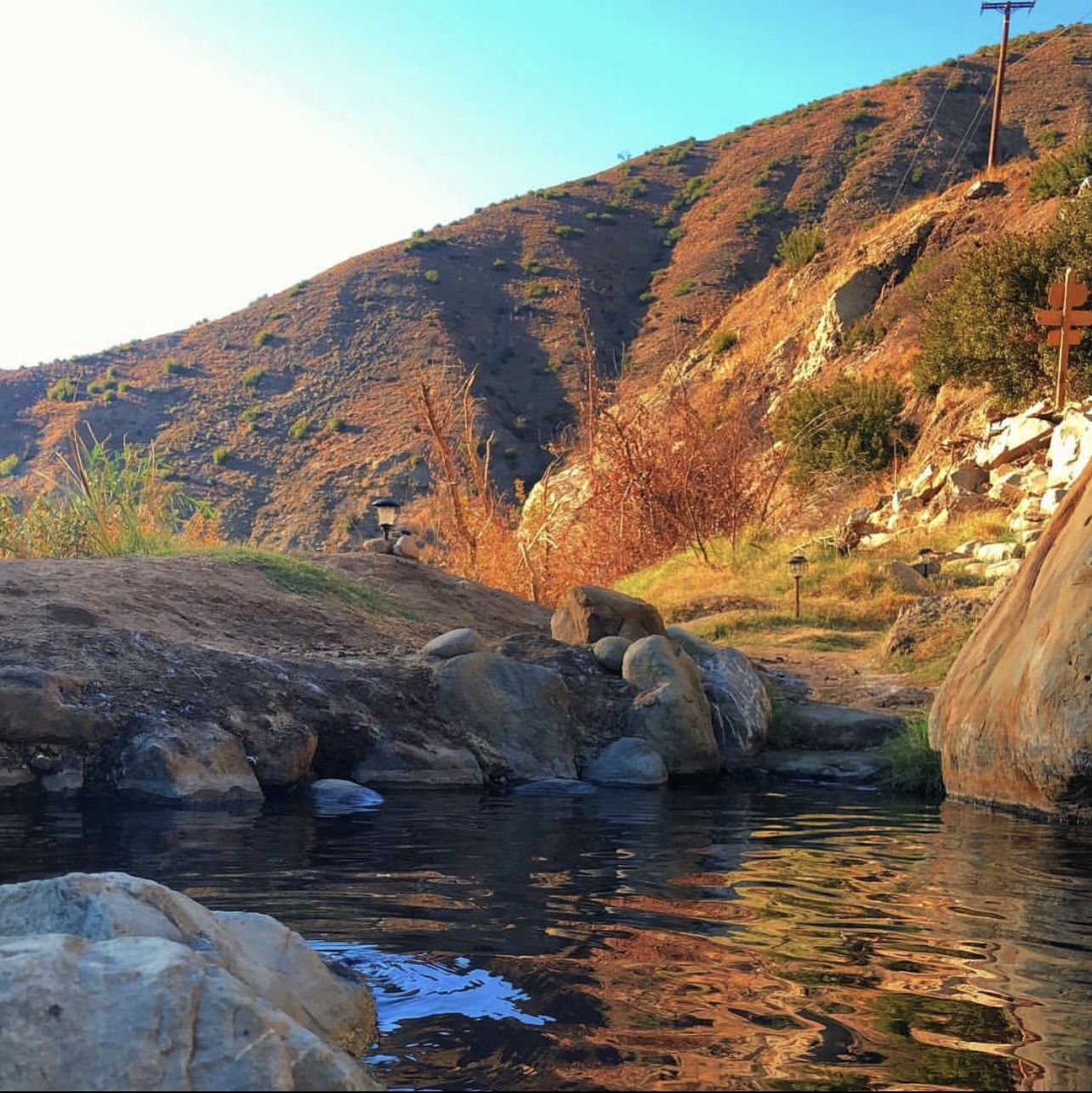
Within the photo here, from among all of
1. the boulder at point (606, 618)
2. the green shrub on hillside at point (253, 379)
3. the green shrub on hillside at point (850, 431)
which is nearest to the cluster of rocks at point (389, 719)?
the boulder at point (606, 618)

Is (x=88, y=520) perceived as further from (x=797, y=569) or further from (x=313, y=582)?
(x=797, y=569)

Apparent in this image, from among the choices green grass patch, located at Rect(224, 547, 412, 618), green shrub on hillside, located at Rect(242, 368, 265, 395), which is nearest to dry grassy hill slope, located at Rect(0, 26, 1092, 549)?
green shrub on hillside, located at Rect(242, 368, 265, 395)

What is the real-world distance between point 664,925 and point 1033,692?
3059 millimetres

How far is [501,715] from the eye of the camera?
8.52 m

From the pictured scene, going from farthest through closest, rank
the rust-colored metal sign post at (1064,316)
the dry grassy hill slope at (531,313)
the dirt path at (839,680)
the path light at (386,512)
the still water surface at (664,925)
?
the dry grassy hill slope at (531,313), the rust-colored metal sign post at (1064,316), the path light at (386,512), the dirt path at (839,680), the still water surface at (664,925)

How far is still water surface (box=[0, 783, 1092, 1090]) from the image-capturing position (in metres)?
2.73

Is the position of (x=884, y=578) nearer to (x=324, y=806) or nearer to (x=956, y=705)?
(x=956, y=705)

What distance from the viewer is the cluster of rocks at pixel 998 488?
15461 mm

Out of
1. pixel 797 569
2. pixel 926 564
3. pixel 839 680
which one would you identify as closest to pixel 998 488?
pixel 926 564

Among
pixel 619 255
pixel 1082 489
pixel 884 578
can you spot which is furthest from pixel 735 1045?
pixel 619 255

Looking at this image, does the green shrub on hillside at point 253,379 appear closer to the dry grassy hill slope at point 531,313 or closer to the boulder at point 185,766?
the dry grassy hill slope at point 531,313

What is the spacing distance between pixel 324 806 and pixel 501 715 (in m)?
1.86

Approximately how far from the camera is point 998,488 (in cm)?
1803

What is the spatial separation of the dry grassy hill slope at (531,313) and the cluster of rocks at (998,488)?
531 inches
